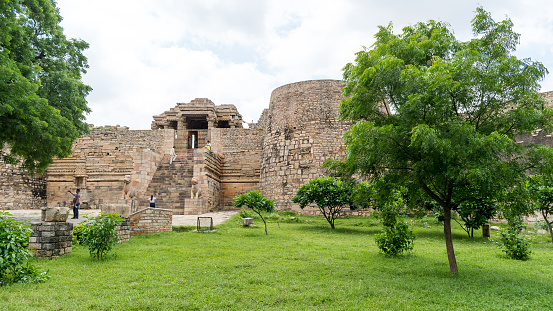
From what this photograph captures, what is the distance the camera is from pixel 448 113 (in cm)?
593

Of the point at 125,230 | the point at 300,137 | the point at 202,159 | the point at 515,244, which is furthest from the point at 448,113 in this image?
the point at 202,159

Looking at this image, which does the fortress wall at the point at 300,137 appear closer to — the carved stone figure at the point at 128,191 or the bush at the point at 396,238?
the carved stone figure at the point at 128,191

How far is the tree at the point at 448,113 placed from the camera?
5316 millimetres

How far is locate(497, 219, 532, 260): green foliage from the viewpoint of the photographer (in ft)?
26.7

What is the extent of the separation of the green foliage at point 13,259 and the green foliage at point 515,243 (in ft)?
31.6

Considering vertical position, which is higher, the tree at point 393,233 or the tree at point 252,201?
the tree at point 252,201

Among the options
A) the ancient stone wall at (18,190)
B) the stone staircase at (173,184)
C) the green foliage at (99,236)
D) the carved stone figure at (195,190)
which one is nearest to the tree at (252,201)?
the green foliage at (99,236)

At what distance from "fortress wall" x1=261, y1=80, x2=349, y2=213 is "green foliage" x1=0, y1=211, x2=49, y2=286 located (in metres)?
13.5

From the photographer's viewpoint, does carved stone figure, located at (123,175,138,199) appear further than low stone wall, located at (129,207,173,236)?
Yes

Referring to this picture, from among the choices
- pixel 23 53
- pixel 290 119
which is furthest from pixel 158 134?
pixel 23 53

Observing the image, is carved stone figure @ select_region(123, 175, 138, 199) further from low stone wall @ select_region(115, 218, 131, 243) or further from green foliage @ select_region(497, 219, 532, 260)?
green foliage @ select_region(497, 219, 532, 260)

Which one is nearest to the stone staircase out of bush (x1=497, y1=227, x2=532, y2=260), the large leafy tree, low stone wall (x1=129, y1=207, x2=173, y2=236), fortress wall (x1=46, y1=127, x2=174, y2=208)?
fortress wall (x1=46, y1=127, x2=174, y2=208)

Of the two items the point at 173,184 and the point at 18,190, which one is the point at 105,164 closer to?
the point at 18,190

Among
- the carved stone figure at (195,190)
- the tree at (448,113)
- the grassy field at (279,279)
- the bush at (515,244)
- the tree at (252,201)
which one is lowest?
the grassy field at (279,279)
